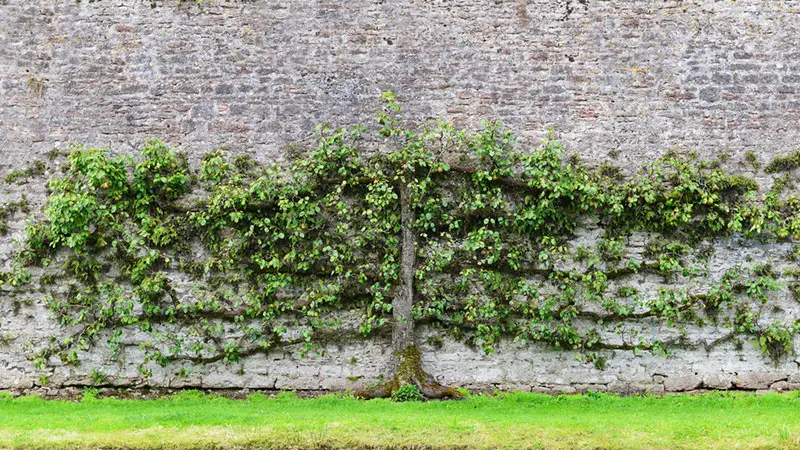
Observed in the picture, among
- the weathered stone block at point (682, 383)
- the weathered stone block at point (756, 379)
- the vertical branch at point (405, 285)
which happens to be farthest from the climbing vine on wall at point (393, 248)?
the weathered stone block at point (682, 383)

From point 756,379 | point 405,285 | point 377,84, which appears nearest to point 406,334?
point 405,285

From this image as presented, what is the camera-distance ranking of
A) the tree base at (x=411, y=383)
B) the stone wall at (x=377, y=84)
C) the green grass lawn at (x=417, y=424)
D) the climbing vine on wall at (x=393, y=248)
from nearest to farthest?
the green grass lawn at (x=417, y=424) → the tree base at (x=411, y=383) → the climbing vine on wall at (x=393, y=248) → the stone wall at (x=377, y=84)

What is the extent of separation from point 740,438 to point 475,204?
147 inches

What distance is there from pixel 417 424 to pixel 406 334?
2.19 metres

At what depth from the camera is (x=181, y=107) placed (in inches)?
350

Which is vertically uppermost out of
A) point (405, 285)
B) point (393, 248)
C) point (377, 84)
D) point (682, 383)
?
point (377, 84)

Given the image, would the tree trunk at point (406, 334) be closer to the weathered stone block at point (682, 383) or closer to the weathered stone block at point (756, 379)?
the weathered stone block at point (682, 383)

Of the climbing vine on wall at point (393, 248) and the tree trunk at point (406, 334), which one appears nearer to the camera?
the tree trunk at point (406, 334)

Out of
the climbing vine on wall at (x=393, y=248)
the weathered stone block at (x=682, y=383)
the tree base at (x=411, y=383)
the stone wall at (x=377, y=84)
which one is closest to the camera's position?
the tree base at (x=411, y=383)

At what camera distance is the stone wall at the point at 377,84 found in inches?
335

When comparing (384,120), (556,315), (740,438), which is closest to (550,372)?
(556,315)

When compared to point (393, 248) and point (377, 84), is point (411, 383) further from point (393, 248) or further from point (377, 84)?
point (377, 84)

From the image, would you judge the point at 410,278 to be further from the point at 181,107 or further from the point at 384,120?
the point at 181,107

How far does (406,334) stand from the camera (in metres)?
8.34
